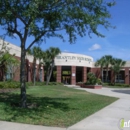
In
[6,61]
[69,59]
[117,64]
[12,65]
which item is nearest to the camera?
[6,61]

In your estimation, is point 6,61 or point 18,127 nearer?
point 18,127

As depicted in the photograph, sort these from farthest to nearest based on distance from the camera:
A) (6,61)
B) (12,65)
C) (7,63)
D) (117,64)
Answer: (117,64)
(12,65)
(7,63)
(6,61)

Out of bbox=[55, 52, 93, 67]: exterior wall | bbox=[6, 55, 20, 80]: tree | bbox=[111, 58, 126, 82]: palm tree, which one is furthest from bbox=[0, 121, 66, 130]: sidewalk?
bbox=[111, 58, 126, 82]: palm tree

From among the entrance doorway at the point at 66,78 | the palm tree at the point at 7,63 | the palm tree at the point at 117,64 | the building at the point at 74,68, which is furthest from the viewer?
the entrance doorway at the point at 66,78

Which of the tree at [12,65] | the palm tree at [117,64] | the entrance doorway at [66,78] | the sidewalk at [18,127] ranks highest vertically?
the palm tree at [117,64]

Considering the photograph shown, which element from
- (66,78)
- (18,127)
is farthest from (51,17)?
(66,78)

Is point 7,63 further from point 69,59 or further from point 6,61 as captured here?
point 69,59

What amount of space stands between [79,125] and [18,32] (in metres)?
6.18

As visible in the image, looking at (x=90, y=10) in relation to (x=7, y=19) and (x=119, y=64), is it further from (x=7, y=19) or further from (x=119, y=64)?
(x=119, y=64)

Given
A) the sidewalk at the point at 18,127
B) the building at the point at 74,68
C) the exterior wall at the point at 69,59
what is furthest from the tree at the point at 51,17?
the exterior wall at the point at 69,59

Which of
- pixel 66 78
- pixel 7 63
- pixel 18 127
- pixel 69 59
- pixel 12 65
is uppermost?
pixel 69 59

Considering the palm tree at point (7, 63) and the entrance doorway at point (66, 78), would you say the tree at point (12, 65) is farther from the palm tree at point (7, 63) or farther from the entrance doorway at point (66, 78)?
the entrance doorway at point (66, 78)

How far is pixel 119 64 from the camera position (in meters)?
53.6

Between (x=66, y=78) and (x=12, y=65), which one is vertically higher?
(x=12, y=65)
